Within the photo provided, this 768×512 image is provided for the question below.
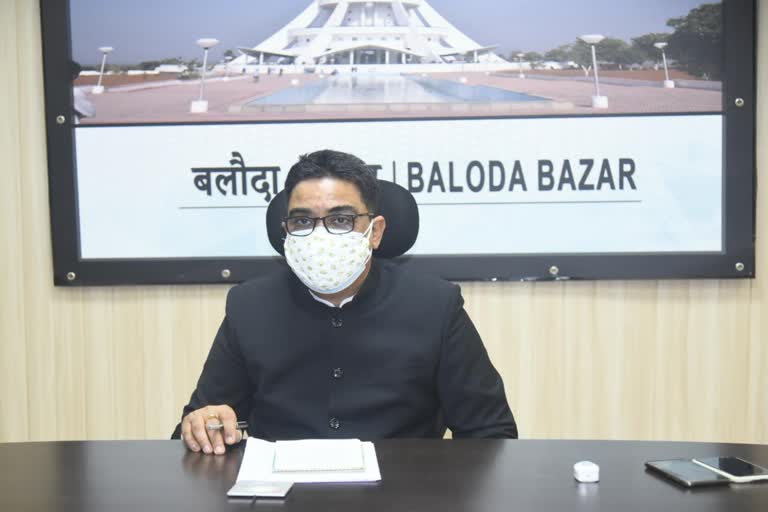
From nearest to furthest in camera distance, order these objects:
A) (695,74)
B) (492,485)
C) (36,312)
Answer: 1. (492,485)
2. (695,74)
3. (36,312)

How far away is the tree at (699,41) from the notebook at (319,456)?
1.98m

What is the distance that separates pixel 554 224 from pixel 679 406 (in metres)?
0.81

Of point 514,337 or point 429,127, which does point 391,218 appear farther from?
point 514,337

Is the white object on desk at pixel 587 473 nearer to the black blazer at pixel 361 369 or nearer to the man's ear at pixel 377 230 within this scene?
the black blazer at pixel 361 369

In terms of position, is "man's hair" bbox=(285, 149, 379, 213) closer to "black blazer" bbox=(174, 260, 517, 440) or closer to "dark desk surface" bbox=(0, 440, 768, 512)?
"black blazer" bbox=(174, 260, 517, 440)

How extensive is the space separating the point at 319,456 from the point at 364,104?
5.44ft

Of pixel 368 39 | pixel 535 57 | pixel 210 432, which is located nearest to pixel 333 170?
pixel 210 432

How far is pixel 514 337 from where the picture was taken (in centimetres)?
297

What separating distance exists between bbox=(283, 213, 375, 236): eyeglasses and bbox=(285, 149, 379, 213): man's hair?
0.08 m

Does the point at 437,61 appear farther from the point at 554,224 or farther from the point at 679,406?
the point at 679,406

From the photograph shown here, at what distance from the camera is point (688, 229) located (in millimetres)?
2887

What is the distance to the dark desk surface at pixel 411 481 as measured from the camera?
1.32 meters

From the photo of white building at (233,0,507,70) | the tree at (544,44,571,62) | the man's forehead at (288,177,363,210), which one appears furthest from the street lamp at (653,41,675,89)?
the man's forehead at (288,177,363,210)

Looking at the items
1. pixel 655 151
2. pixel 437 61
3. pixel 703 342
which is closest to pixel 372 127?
pixel 437 61
